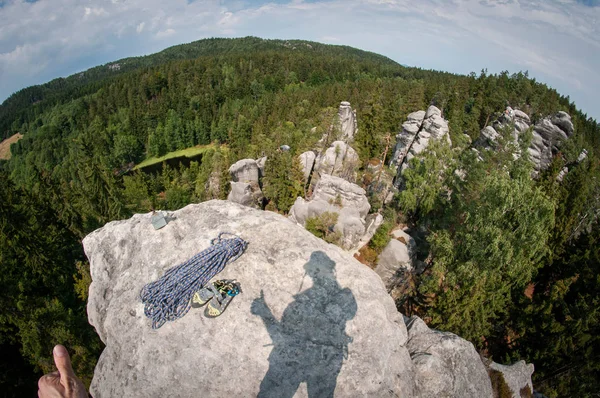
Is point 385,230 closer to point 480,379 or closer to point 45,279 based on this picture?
point 480,379

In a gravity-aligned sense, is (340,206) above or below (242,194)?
above

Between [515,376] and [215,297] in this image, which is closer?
[215,297]

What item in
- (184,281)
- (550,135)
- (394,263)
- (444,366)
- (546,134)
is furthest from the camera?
(546,134)

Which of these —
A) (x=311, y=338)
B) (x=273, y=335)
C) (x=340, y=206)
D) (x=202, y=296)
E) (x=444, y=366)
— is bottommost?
(x=340, y=206)

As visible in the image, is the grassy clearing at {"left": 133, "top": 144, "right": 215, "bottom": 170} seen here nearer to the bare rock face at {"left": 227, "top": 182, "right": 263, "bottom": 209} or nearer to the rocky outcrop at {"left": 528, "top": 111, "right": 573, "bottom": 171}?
the bare rock face at {"left": 227, "top": 182, "right": 263, "bottom": 209}

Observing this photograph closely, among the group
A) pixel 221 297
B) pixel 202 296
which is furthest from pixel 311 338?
pixel 202 296

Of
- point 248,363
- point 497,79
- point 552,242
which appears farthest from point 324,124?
point 497,79

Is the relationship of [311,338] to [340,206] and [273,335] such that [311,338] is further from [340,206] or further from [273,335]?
[340,206]

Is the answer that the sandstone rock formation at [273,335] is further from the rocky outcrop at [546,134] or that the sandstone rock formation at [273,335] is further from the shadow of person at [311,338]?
the rocky outcrop at [546,134]
